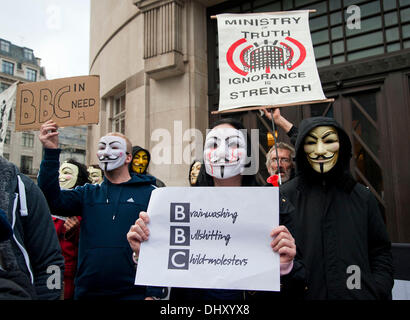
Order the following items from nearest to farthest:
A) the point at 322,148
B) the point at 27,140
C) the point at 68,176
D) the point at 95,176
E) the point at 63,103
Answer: the point at 322,148
the point at 63,103
the point at 68,176
the point at 95,176
the point at 27,140

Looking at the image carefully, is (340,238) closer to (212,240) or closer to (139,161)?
(212,240)

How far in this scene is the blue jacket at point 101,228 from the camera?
262cm

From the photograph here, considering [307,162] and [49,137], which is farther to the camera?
[49,137]

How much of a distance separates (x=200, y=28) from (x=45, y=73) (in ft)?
205

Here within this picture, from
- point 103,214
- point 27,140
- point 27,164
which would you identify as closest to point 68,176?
point 103,214

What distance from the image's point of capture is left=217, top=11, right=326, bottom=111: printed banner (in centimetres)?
371

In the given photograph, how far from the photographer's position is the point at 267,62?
12.6 feet

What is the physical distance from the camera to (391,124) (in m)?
6.08

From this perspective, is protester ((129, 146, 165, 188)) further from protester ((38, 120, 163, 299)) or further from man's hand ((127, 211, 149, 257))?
man's hand ((127, 211, 149, 257))

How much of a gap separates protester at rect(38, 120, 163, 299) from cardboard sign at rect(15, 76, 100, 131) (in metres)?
0.84

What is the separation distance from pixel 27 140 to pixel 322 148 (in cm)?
5435

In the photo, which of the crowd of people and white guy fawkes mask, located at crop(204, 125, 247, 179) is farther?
white guy fawkes mask, located at crop(204, 125, 247, 179)

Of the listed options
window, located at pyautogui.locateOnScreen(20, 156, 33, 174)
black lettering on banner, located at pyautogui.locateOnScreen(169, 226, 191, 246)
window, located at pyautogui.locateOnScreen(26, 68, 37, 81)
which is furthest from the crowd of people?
window, located at pyautogui.locateOnScreen(26, 68, 37, 81)
